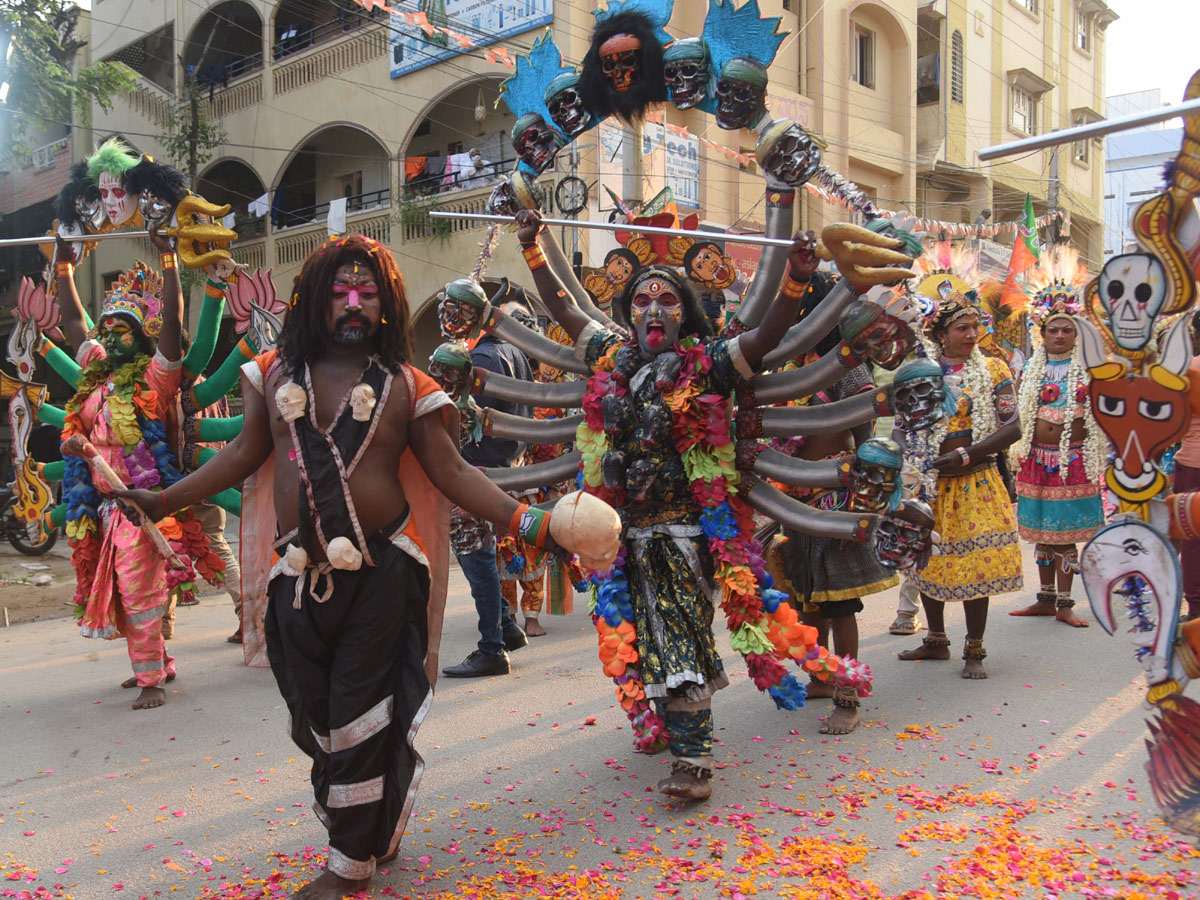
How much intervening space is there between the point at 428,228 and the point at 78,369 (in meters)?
11.7

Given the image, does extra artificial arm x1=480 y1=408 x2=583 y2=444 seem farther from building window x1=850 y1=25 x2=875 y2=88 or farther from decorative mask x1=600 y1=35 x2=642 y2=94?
building window x1=850 y1=25 x2=875 y2=88

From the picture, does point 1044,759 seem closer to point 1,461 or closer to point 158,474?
point 158,474

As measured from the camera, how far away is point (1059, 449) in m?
6.88

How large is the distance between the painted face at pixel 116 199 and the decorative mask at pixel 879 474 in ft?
14.4

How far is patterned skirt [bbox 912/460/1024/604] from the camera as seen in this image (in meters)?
5.58

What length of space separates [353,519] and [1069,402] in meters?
5.33

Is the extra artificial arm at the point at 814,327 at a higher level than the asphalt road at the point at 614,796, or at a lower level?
higher

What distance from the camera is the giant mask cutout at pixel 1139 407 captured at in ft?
10.1

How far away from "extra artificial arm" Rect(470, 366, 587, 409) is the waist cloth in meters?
1.31

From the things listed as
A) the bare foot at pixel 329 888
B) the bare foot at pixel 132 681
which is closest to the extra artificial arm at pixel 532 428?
the bare foot at pixel 329 888

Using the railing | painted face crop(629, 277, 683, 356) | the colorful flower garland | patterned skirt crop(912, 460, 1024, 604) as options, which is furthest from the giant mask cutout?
the railing

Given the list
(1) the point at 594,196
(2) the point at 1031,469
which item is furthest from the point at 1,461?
(2) the point at 1031,469

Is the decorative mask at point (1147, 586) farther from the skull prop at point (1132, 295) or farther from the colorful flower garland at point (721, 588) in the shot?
the colorful flower garland at point (721, 588)

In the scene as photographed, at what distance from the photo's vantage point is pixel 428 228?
56.3 feet
